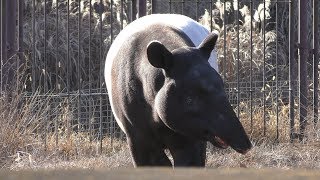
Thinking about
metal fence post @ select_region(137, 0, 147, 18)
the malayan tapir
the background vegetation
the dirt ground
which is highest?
the dirt ground

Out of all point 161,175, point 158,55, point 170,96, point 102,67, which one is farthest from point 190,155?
point 102,67

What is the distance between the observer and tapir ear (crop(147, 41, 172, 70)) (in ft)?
15.4

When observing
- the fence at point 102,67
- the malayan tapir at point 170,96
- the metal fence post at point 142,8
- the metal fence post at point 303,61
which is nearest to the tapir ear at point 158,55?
the malayan tapir at point 170,96

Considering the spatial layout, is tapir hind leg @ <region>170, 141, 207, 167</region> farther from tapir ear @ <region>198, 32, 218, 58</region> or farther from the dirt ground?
the dirt ground

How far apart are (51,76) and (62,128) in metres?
2.26

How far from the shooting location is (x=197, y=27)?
6031mm

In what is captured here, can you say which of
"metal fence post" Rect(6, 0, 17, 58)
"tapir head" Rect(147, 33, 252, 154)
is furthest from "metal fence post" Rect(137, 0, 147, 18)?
"tapir head" Rect(147, 33, 252, 154)

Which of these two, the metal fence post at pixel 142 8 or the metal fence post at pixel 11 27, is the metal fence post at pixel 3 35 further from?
the metal fence post at pixel 142 8

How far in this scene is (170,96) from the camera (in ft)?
15.3

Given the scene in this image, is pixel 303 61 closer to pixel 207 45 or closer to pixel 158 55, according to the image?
pixel 207 45

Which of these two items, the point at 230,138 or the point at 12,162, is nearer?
the point at 230,138

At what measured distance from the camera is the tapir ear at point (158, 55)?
15.4 ft

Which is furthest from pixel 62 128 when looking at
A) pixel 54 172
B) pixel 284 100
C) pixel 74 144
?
pixel 54 172

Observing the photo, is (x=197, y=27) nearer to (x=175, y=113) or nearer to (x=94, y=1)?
(x=175, y=113)
